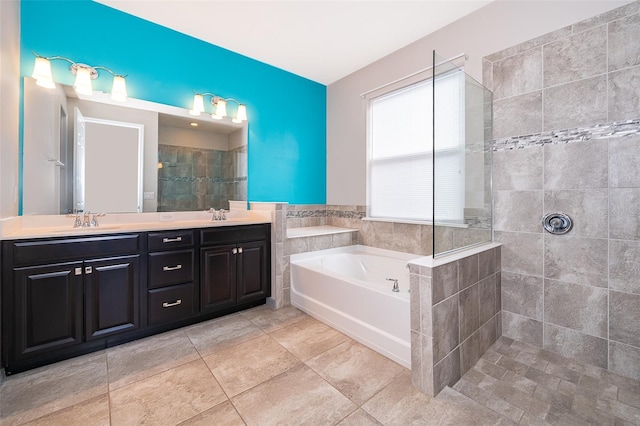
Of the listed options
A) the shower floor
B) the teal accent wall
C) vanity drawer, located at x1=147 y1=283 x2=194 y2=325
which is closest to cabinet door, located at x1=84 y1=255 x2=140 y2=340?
vanity drawer, located at x1=147 y1=283 x2=194 y2=325

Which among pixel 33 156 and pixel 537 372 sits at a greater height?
pixel 33 156

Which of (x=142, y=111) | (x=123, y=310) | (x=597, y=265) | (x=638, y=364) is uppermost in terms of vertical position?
(x=142, y=111)

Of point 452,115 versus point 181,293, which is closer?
point 452,115

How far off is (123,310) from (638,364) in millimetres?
3370

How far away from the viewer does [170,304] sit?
7.28ft

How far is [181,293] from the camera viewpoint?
227 centimetres

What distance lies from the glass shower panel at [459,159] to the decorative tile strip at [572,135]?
0.49 ft

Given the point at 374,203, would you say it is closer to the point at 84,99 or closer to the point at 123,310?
the point at 123,310

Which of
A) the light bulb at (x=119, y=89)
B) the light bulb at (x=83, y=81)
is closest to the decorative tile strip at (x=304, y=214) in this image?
the light bulb at (x=119, y=89)

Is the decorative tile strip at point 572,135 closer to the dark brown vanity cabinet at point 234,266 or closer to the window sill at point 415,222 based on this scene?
the window sill at point 415,222

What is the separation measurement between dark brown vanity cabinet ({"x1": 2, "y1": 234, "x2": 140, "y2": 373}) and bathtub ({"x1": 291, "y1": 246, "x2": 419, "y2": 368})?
1.39 metres

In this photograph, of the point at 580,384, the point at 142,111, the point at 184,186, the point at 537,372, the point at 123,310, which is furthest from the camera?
the point at 184,186

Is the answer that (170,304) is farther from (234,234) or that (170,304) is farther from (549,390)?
(549,390)

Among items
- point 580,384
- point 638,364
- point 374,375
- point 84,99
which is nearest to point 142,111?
point 84,99
